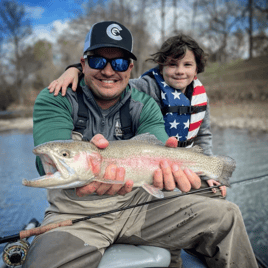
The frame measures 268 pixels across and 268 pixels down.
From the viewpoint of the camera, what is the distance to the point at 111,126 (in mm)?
2404

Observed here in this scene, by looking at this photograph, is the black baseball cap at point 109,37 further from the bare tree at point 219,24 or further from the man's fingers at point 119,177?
the bare tree at point 219,24

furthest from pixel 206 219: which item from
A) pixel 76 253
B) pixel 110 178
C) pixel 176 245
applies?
pixel 76 253

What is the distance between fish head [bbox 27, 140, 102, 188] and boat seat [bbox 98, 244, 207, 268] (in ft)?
2.21

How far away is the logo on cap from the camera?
2.30m

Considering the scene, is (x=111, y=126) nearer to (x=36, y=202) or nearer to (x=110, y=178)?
(x=110, y=178)

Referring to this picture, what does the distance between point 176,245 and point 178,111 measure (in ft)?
5.75

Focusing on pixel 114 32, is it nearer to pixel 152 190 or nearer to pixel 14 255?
pixel 152 190

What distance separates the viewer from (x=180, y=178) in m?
1.98

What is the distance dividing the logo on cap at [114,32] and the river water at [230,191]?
7.46ft

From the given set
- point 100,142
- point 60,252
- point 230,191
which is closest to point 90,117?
point 100,142

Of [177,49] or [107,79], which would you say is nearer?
[107,79]

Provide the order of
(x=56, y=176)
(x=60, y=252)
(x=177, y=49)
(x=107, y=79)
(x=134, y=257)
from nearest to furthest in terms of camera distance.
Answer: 1. (x=56, y=176)
2. (x=60, y=252)
3. (x=134, y=257)
4. (x=107, y=79)
5. (x=177, y=49)

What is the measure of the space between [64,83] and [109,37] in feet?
1.97

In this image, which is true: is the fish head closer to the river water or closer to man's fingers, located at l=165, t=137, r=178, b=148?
man's fingers, located at l=165, t=137, r=178, b=148
